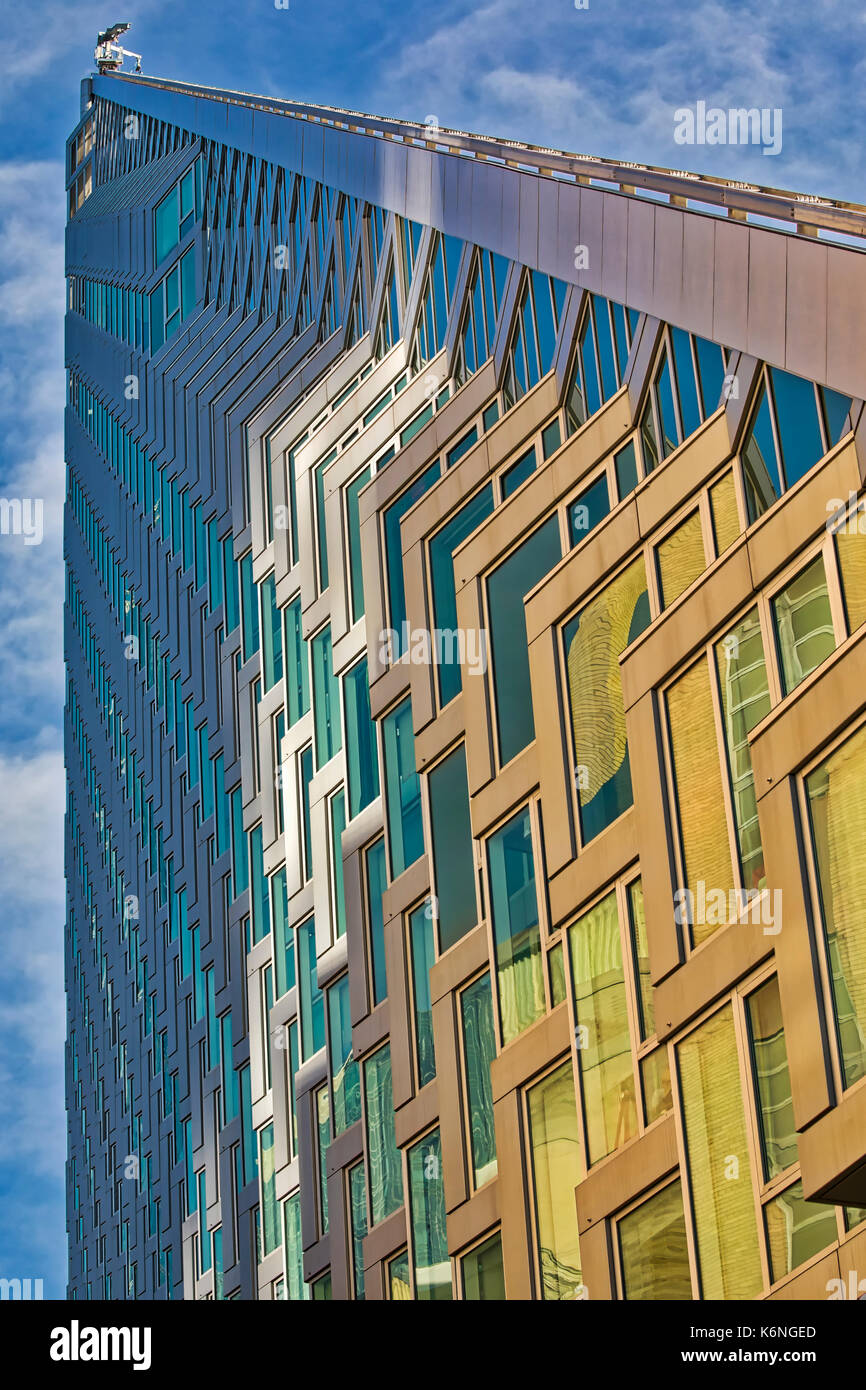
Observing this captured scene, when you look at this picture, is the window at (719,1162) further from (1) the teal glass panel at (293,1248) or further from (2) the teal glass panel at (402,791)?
(1) the teal glass panel at (293,1248)

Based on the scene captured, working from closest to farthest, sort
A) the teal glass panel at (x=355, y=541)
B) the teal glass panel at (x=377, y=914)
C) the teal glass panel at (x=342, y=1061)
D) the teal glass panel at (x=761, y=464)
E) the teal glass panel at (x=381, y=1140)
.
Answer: the teal glass panel at (x=761, y=464), the teal glass panel at (x=381, y=1140), the teal glass panel at (x=377, y=914), the teal glass panel at (x=342, y=1061), the teal glass panel at (x=355, y=541)

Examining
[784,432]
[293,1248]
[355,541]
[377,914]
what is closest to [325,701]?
[355,541]

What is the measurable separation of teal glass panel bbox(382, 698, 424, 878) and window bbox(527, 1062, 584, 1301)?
6.76m

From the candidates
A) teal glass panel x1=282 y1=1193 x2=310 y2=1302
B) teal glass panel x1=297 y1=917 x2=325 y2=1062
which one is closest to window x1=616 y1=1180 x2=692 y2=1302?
teal glass panel x1=297 y1=917 x2=325 y2=1062

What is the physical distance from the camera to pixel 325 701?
4038cm

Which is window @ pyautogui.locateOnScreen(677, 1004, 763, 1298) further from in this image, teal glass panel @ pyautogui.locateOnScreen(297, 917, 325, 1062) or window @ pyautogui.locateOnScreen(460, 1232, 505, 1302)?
teal glass panel @ pyautogui.locateOnScreen(297, 917, 325, 1062)

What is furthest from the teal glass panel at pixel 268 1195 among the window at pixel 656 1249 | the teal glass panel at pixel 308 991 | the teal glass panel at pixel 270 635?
the window at pixel 656 1249

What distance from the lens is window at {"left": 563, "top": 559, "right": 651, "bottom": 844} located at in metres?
24.8

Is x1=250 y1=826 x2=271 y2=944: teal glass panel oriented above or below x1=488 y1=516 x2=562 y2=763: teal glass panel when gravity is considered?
above

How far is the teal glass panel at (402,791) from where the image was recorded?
32.3 metres

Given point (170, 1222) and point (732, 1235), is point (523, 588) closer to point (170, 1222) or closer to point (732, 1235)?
point (732, 1235)

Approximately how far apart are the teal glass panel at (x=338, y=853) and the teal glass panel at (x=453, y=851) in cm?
738

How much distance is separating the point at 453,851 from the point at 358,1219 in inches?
370
